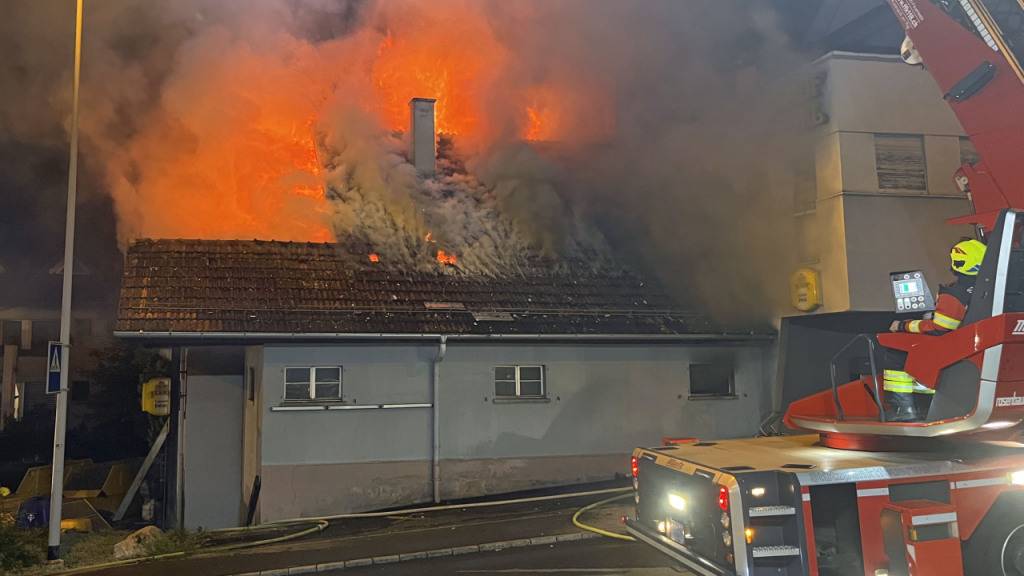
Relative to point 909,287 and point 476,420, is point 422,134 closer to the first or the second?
point 476,420

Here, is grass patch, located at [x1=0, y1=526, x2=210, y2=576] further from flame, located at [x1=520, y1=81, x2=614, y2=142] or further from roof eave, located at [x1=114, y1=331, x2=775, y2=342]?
flame, located at [x1=520, y1=81, x2=614, y2=142]

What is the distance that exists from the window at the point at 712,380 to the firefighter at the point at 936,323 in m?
6.88

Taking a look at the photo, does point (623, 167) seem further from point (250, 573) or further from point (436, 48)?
point (250, 573)

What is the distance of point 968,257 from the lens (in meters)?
5.50

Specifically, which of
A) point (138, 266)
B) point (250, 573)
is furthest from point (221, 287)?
point (250, 573)

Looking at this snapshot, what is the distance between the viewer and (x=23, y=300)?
31.9m

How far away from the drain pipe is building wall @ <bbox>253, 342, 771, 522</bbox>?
63 millimetres

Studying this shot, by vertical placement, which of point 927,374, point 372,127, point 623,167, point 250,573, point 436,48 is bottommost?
point 250,573

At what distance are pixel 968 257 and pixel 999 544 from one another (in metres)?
2.04

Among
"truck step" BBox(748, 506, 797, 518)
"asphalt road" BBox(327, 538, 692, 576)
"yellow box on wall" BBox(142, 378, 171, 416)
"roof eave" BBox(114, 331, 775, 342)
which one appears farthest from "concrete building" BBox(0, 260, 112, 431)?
"truck step" BBox(748, 506, 797, 518)

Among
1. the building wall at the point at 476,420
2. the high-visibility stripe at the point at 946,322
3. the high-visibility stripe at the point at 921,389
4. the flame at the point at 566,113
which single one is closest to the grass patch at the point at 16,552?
the building wall at the point at 476,420

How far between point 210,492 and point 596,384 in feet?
22.2

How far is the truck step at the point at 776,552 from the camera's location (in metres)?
4.68

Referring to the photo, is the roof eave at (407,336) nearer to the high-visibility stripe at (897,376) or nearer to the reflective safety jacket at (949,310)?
the high-visibility stripe at (897,376)
